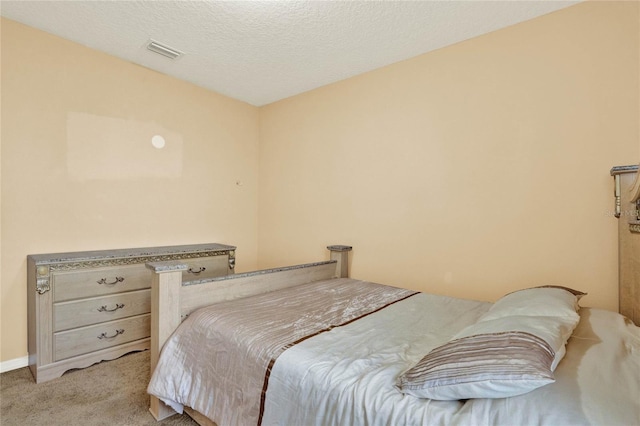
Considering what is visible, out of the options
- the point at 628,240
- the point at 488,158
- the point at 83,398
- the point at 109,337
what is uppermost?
the point at 488,158

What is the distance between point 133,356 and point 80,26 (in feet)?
8.68

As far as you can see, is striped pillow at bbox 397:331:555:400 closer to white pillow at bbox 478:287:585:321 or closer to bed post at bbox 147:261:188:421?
white pillow at bbox 478:287:585:321

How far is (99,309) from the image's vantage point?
8.12 ft

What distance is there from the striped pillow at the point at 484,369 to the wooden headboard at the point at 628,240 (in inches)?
46.0

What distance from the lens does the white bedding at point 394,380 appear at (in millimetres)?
816

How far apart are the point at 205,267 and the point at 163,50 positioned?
6.46 feet

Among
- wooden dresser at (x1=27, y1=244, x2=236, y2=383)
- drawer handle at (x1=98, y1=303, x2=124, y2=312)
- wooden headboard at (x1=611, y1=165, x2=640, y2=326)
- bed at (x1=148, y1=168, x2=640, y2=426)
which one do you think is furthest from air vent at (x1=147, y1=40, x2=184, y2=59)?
wooden headboard at (x1=611, y1=165, x2=640, y2=326)

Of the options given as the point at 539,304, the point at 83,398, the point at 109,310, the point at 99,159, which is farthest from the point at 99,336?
the point at 539,304

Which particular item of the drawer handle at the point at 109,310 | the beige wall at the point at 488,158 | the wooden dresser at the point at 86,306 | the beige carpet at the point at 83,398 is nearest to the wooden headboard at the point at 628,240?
the beige wall at the point at 488,158

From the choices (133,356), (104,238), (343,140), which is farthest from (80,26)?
(133,356)

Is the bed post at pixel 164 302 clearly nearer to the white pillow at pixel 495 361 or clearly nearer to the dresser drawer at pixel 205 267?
the dresser drawer at pixel 205 267

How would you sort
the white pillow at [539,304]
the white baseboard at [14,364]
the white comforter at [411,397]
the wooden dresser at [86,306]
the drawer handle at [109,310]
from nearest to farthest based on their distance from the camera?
the white comforter at [411,397]
the white pillow at [539,304]
the wooden dresser at [86,306]
the white baseboard at [14,364]
the drawer handle at [109,310]

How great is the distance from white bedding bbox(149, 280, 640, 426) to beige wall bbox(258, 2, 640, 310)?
0.67 meters

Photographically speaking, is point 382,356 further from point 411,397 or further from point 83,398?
point 83,398
